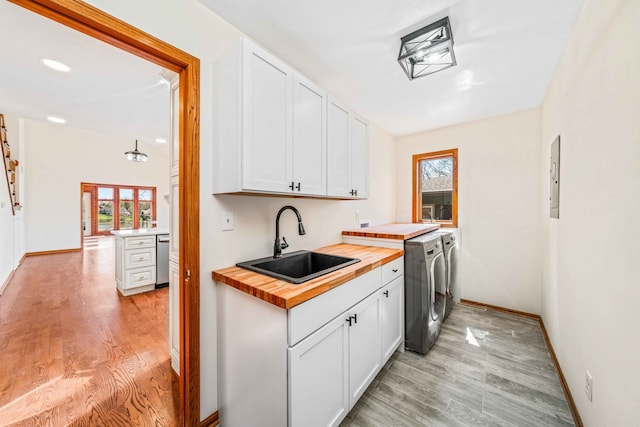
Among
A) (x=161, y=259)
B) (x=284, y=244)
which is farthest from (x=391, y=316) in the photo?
(x=161, y=259)

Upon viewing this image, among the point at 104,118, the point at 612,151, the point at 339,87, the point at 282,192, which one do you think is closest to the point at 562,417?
the point at 612,151

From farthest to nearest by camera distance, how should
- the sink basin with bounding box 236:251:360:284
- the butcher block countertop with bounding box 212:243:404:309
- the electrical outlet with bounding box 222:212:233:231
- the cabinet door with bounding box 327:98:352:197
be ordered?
the cabinet door with bounding box 327:98:352:197
the sink basin with bounding box 236:251:360:284
the electrical outlet with bounding box 222:212:233:231
the butcher block countertop with bounding box 212:243:404:309

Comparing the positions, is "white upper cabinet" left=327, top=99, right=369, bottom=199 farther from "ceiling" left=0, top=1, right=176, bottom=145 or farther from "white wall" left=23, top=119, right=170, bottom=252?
"white wall" left=23, top=119, right=170, bottom=252

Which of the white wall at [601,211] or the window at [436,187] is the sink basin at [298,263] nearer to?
the white wall at [601,211]

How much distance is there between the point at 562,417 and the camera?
147 cm

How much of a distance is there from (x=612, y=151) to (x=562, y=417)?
1.61 meters

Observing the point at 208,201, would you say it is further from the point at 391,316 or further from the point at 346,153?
the point at 391,316

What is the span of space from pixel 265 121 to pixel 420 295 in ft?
6.08

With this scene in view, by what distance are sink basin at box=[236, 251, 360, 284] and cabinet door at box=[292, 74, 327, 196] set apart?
539 mm

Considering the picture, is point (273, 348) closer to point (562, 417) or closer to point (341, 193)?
point (341, 193)

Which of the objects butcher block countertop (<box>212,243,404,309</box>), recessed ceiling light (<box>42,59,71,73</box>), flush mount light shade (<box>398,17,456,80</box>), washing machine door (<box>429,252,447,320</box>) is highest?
recessed ceiling light (<box>42,59,71,73</box>)

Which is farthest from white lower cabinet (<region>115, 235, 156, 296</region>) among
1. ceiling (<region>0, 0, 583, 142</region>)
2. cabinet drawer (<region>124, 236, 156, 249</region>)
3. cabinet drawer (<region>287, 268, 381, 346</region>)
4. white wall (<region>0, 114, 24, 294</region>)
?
cabinet drawer (<region>287, 268, 381, 346</region>)

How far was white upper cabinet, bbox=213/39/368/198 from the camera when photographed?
4.13 feet

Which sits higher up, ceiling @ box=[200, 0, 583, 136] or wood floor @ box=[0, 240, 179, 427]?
ceiling @ box=[200, 0, 583, 136]
